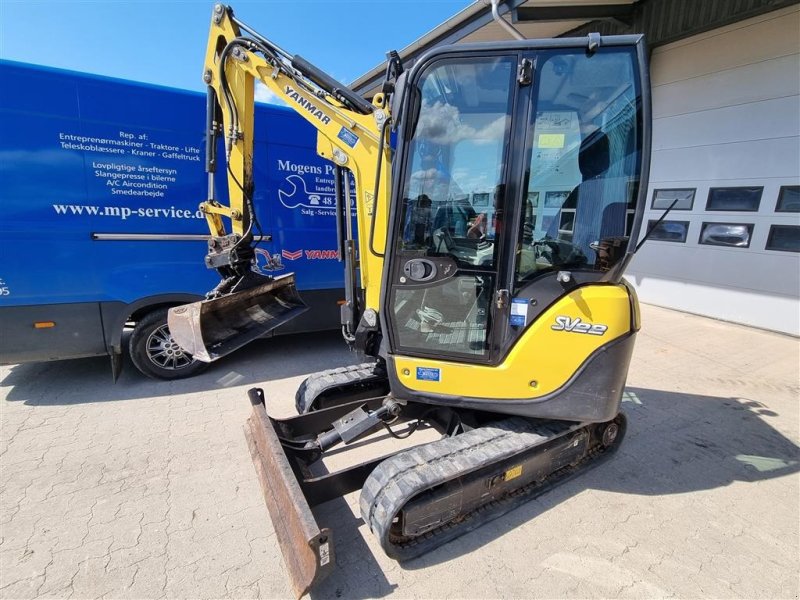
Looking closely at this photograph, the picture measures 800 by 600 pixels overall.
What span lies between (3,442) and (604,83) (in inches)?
190

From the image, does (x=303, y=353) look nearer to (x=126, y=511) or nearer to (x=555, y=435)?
(x=126, y=511)

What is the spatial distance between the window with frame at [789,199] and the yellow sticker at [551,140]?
647 cm

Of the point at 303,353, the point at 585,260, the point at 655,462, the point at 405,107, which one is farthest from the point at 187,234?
the point at 655,462

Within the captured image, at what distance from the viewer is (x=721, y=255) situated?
666cm

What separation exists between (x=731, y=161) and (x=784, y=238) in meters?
1.59

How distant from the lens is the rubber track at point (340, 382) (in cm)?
294

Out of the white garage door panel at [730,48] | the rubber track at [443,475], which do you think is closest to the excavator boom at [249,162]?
the rubber track at [443,475]

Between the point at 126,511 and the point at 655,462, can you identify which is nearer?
the point at 126,511

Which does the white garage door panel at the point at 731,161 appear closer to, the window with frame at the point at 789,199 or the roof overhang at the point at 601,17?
the window with frame at the point at 789,199

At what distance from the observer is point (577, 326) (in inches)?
85.4

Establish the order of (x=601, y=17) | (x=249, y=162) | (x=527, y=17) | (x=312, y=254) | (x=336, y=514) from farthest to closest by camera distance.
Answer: (x=601, y=17)
(x=527, y=17)
(x=312, y=254)
(x=249, y=162)
(x=336, y=514)

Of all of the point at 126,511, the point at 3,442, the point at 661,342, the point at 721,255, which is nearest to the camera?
the point at 126,511

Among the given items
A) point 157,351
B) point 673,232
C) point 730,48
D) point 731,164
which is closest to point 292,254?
point 157,351

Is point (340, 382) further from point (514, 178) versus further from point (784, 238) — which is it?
point (784, 238)
